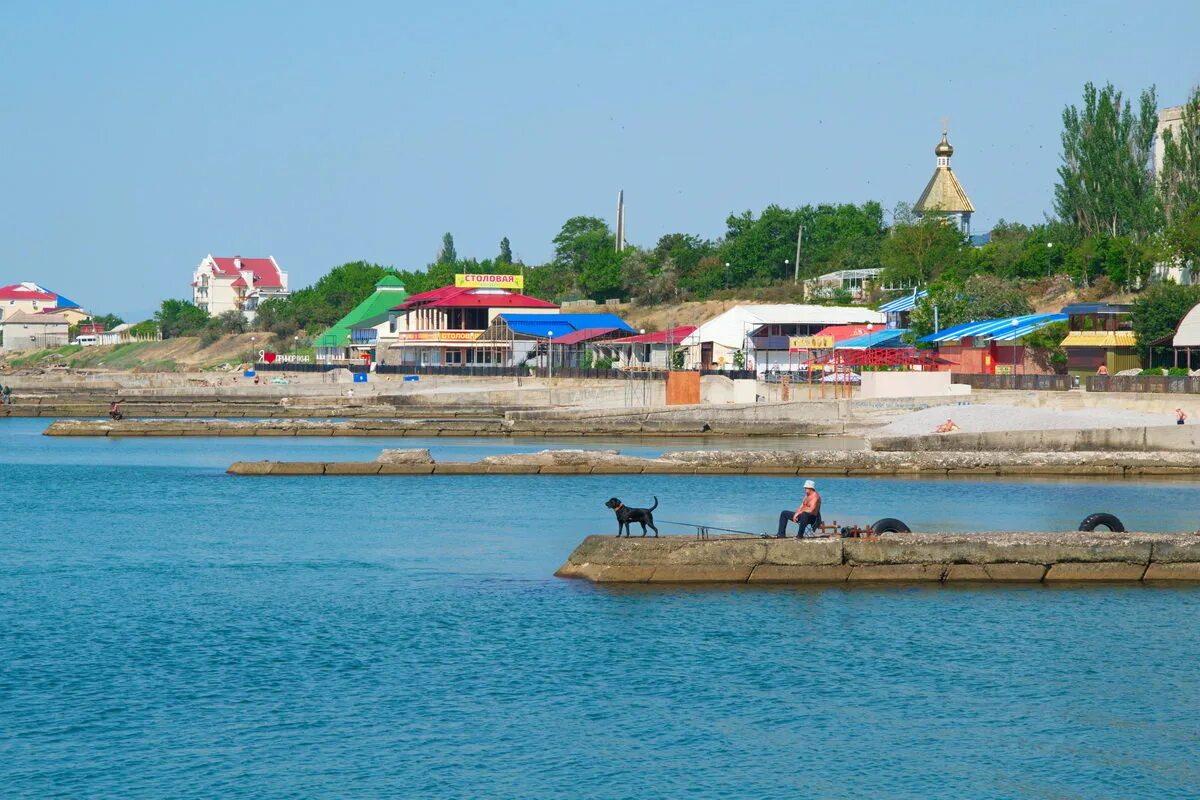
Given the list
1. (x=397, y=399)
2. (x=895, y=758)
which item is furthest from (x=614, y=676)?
(x=397, y=399)

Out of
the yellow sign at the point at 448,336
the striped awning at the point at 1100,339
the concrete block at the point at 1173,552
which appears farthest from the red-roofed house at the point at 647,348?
the concrete block at the point at 1173,552

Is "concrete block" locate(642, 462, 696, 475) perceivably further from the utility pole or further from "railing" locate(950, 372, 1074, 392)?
the utility pole

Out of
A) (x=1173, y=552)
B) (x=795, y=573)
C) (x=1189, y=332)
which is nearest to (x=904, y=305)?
(x=1189, y=332)

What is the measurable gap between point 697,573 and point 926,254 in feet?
279

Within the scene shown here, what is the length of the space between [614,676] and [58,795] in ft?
26.2

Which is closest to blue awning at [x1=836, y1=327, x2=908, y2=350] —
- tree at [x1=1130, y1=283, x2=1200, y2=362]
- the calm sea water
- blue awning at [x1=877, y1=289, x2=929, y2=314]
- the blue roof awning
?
blue awning at [x1=877, y1=289, x2=929, y2=314]

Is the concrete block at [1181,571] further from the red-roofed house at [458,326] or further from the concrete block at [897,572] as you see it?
the red-roofed house at [458,326]

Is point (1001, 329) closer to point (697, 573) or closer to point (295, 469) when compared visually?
point (295, 469)

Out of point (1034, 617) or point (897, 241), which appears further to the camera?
point (897, 241)

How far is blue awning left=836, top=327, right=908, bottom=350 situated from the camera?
8756 centimetres

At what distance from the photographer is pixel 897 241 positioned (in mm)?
109625

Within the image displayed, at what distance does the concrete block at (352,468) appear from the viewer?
51.7 meters

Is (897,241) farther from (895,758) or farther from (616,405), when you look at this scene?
(895,758)

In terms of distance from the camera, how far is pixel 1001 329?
75375 mm
